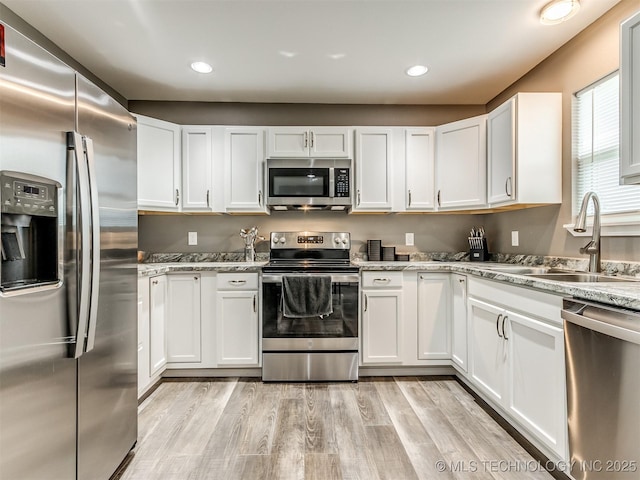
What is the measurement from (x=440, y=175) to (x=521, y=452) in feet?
6.87

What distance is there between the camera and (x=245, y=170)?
2924mm

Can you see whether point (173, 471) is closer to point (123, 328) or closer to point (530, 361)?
point (123, 328)

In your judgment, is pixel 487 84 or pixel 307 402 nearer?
pixel 307 402

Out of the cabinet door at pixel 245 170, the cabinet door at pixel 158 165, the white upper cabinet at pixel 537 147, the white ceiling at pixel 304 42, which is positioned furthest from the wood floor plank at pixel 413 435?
the white ceiling at pixel 304 42

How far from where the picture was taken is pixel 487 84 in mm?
2805

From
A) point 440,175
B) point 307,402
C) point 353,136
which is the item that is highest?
point 353,136

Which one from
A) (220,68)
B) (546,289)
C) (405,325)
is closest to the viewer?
(546,289)

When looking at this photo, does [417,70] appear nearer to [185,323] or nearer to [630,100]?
[630,100]

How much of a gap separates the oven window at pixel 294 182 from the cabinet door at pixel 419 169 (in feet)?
2.65

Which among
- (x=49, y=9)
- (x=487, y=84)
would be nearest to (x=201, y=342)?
(x=49, y=9)

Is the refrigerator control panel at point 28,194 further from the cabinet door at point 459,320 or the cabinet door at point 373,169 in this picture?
the cabinet door at point 459,320

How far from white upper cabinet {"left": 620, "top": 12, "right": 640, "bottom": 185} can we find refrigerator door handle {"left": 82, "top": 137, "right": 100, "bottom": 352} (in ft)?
7.11

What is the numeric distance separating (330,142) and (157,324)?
2049mm

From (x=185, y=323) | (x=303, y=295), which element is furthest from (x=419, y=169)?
(x=185, y=323)
